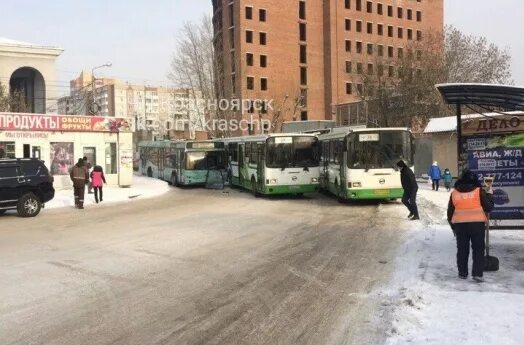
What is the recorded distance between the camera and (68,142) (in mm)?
29391

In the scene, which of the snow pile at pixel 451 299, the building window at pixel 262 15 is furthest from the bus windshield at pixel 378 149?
the building window at pixel 262 15

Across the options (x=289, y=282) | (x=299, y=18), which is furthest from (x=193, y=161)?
(x=299, y=18)

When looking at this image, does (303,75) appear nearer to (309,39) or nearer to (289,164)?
(309,39)

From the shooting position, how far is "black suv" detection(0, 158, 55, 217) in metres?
18.9

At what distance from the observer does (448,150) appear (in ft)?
103

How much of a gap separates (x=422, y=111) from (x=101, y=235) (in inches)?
1398

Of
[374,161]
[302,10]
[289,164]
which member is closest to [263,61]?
[302,10]

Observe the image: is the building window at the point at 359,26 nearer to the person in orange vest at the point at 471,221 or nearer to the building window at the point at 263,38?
the building window at the point at 263,38

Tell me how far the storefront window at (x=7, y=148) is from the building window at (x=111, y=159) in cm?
498

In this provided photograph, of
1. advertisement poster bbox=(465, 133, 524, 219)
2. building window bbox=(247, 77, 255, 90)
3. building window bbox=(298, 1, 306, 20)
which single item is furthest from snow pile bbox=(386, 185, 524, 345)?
building window bbox=(298, 1, 306, 20)

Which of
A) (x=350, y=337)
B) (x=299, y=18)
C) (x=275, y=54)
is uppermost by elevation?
(x=299, y=18)

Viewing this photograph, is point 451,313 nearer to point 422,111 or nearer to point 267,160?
point 267,160

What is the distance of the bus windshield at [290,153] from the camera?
24109 mm

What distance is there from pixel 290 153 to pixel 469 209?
1590 centimetres
